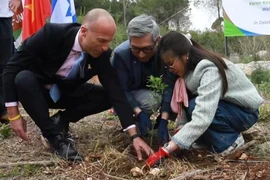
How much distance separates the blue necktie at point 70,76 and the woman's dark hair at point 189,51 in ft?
1.63

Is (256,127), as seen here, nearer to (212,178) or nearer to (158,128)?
(158,128)

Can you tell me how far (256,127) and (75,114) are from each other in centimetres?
123

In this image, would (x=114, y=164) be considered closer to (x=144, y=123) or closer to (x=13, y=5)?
(x=144, y=123)

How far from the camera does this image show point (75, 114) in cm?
325

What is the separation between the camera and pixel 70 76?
9.74 ft

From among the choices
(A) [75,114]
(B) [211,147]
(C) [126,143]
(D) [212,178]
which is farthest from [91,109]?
(D) [212,178]

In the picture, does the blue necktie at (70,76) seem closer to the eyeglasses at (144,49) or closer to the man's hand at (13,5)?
the eyeglasses at (144,49)

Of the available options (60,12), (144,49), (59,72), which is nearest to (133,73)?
(144,49)

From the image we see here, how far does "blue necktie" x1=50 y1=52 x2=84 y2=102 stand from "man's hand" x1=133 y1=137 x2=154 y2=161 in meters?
0.57

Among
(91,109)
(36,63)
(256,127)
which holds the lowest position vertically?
(256,127)

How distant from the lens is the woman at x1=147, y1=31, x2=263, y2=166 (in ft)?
8.50

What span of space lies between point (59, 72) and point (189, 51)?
819 millimetres

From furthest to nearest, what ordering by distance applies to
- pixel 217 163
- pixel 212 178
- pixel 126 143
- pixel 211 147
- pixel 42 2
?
1. pixel 42 2
2. pixel 126 143
3. pixel 211 147
4. pixel 217 163
5. pixel 212 178

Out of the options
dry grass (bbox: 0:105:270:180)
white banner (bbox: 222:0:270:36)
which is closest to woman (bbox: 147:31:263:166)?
dry grass (bbox: 0:105:270:180)
